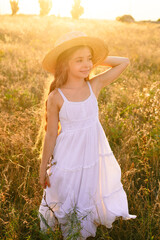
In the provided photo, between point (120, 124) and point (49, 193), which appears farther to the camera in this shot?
point (120, 124)

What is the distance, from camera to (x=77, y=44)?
1.58m

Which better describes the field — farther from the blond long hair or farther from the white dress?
the blond long hair

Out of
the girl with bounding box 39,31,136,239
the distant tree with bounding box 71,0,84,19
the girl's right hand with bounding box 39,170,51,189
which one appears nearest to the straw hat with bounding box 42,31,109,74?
the girl with bounding box 39,31,136,239

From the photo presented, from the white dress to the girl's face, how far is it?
18 centimetres

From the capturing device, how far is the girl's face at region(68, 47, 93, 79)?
5.31 ft

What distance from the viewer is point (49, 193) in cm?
182

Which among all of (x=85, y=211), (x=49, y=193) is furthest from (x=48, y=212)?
(x=85, y=211)

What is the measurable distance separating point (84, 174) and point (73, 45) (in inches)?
40.0

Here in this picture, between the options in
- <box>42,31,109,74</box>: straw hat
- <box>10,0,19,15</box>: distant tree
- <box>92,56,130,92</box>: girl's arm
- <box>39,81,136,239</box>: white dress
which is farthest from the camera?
<box>10,0,19,15</box>: distant tree

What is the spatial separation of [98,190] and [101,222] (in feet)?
0.93

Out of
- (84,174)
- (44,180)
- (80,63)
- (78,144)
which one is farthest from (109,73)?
(44,180)

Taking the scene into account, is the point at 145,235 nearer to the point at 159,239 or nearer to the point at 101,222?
the point at 159,239

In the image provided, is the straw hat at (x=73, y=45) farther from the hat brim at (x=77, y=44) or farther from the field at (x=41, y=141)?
the field at (x=41, y=141)

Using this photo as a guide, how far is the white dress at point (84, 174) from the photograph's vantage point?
66.2 inches
